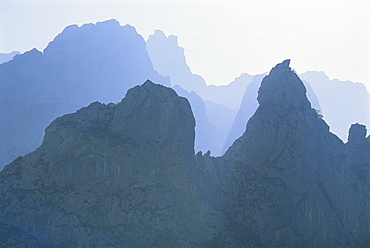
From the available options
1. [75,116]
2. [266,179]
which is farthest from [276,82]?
[75,116]

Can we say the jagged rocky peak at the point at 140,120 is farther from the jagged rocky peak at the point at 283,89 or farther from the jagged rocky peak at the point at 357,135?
the jagged rocky peak at the point at 357,135

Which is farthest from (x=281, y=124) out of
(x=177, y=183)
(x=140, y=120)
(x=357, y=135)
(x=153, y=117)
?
(x=140, y=120)

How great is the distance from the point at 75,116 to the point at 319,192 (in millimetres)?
69179

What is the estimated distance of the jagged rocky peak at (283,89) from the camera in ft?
387

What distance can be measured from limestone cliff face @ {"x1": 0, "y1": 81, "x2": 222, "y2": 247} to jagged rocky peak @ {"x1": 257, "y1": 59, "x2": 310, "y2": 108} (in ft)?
89.4

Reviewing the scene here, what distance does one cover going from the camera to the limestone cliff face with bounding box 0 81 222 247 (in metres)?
90.4

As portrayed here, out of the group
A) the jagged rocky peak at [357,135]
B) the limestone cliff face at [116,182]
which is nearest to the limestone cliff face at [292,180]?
the jagged rocky peak at [357,135]

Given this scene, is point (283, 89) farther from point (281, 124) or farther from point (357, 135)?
point (357, 135)

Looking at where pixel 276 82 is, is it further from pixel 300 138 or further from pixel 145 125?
pixel 145 125

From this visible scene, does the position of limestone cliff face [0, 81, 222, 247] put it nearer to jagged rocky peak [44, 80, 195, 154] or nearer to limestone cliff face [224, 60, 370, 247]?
jagged rocky peak [44, 80, 195, 154]

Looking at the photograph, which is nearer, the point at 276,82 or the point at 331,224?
the point at 331,224

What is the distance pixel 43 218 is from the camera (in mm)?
90625

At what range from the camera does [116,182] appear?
9875cm

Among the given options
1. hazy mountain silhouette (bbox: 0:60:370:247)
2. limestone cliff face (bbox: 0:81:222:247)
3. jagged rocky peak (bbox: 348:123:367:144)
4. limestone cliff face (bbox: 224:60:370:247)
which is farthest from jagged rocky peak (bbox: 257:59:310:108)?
limestone cliff face (bbox: 0:81:222:247)
